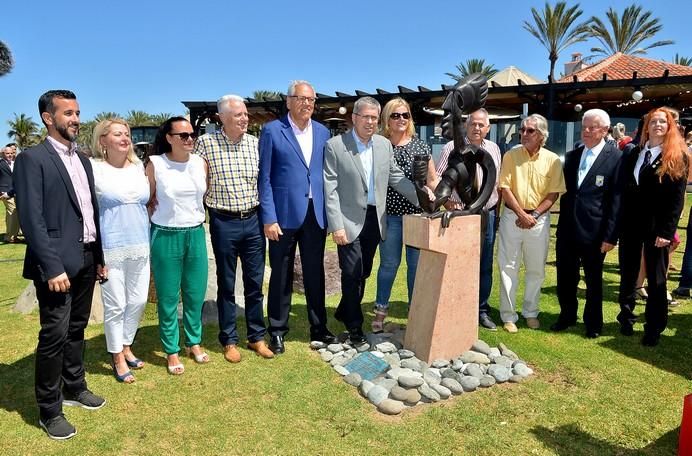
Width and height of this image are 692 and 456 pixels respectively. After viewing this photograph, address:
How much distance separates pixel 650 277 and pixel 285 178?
315 cm

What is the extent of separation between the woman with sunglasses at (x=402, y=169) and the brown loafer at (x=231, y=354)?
1.35 m

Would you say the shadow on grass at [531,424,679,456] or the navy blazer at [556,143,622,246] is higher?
the navy blazer at [556,143,622,246]

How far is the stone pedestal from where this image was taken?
3750 mm

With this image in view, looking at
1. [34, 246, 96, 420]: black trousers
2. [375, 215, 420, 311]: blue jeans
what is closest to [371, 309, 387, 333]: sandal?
[375, 215, 420, 311]: blue jeans

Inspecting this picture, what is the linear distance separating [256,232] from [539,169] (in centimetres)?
248

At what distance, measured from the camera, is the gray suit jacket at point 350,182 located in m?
3.94

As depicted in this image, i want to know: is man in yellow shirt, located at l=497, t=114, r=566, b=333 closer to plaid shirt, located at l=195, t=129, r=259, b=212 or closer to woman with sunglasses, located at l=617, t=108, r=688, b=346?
woman with sunglasses, located at l=617, t=108, r=688, b=346

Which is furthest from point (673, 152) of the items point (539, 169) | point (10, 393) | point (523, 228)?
point (10, 393)

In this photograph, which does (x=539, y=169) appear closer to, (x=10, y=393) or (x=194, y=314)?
(x=194, y=314)

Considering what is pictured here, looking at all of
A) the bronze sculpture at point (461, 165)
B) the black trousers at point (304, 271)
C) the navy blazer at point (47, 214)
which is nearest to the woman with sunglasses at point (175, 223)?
the black trousers at point (304, 271)

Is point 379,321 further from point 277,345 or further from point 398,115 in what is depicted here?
point 398,115

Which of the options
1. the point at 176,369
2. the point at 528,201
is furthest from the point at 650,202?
the point at 176,369

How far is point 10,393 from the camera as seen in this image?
3.52 metres

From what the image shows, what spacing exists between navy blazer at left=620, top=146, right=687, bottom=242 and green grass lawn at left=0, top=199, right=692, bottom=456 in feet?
3.26
